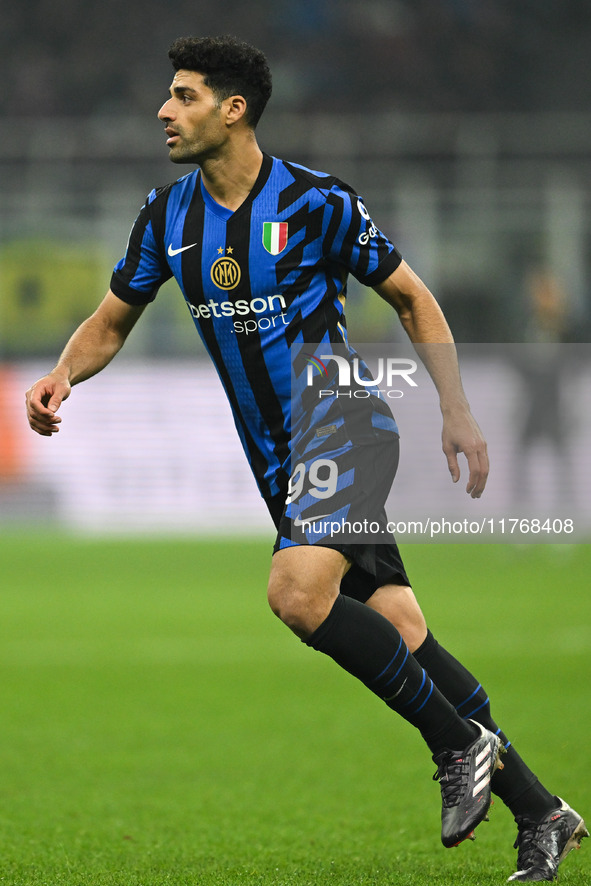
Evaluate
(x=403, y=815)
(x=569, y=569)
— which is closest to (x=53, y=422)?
(x=403, y=815)

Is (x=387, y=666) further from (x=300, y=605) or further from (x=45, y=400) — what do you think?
(x=45, y=400)

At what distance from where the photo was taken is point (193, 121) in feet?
11.6

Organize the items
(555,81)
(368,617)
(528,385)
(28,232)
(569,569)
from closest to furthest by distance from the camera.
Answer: (368,617) < (569,569) < (528,385) < (28,232) < (555,81)

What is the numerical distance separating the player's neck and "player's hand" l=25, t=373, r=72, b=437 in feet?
2.21

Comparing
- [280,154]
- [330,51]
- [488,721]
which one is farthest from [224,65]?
[330,51]

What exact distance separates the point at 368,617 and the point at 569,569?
8285mm

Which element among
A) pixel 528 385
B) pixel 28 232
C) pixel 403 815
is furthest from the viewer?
pixel 28 232

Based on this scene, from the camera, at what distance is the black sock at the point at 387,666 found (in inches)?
131

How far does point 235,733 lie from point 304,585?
2596mm

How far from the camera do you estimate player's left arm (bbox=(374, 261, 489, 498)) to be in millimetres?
3416

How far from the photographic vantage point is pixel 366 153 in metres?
16.2

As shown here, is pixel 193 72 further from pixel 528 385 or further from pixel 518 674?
pixel 528 385

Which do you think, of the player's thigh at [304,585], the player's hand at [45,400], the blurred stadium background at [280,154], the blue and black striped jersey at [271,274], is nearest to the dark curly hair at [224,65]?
the blue and black striped jersey at [271,274]

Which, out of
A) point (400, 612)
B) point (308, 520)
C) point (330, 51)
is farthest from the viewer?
point (330, 51)
